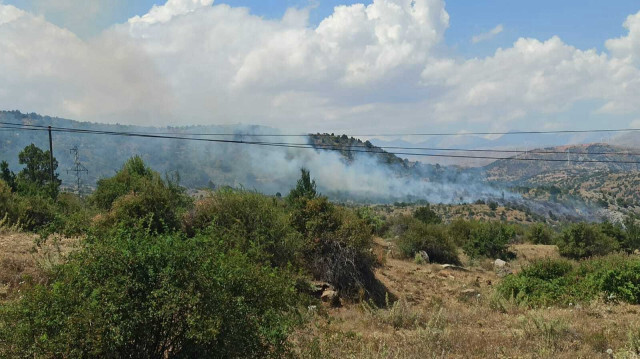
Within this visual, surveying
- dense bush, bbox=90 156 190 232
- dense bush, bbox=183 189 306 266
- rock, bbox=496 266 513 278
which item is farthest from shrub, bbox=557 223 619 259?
dense bush, bbox=90 156 190 232

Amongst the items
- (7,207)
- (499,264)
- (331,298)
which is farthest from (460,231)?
(7,207)

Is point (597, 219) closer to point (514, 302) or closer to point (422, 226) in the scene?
point (422, 226)

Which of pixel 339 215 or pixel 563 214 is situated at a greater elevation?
pixel 339 215

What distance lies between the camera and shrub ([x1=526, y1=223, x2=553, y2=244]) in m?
46.9

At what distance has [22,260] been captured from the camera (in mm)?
14031

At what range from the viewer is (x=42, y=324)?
234 inches

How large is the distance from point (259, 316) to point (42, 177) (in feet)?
161

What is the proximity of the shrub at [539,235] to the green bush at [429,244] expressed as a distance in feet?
60.5

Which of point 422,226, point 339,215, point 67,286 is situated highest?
point 67,286

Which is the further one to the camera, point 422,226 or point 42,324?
point 422,226

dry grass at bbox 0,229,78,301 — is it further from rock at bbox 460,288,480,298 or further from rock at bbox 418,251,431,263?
rock at bbox 418,251,431,263

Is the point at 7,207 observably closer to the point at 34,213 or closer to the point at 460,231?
the point at 34,213

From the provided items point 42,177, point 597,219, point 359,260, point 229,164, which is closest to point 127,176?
point 359,260

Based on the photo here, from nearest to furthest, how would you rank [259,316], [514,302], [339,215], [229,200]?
1. [259,316]
2. [514,302]
3. [229,200]
4. [339,215]
